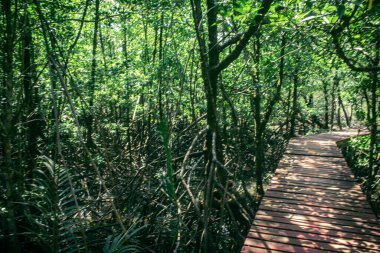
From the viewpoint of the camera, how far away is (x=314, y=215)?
3.33m

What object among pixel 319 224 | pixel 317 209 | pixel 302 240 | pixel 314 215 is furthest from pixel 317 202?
pixel 302 240

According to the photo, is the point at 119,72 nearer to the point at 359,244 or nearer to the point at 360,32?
the point at 360,32

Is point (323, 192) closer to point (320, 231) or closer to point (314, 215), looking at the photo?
point (314, 215)

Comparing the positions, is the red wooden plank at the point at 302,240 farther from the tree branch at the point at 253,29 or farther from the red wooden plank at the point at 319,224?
the tree branch at the point at 253,29

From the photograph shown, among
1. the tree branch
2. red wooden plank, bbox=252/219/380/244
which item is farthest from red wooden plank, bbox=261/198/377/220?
the tree branch

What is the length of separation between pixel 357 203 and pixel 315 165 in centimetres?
159

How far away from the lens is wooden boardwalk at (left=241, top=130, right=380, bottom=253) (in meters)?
2.75

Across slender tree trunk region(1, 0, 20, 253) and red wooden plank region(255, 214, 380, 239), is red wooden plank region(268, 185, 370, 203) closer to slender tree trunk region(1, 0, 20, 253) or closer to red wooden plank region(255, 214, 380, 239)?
red wooden plank region(255, 214, 380, 239)

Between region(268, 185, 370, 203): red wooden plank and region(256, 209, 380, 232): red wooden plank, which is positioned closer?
region(256, 209, 380, 232): red wooden plank

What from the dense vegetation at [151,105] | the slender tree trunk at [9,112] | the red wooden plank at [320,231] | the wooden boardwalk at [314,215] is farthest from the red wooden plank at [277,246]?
the slender tree trunk at [9,112]

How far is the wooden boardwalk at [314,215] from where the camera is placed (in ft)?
9.03

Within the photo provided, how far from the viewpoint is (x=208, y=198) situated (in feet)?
11.3

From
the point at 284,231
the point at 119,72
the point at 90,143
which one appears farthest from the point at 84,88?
the point at 284,231

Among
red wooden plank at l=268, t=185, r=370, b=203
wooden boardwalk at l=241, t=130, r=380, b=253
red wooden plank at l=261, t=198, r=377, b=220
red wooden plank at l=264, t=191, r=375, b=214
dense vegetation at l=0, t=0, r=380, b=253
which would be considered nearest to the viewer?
dense vegetation at l=0, t=0, r=380, b=253
